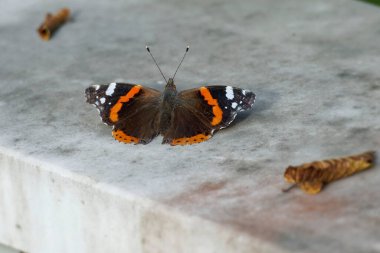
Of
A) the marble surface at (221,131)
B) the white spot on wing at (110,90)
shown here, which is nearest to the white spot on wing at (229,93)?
the marble surface at (221,131)

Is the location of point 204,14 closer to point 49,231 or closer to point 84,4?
point 84,4

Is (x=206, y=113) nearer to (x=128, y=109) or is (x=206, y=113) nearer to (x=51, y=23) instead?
(x=128, y=109)

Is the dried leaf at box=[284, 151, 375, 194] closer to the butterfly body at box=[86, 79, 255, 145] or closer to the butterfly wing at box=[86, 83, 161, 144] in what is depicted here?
the butterfly body at box=[86, 79, 255, 145]

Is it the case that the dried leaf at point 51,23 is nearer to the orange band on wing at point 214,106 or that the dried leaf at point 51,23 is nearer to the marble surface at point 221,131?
the marble surface at point 221,131

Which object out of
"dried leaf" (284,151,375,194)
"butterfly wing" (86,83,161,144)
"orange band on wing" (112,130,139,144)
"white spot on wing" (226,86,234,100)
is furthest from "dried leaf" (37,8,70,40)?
"dried leaf" (284,151,375,194)

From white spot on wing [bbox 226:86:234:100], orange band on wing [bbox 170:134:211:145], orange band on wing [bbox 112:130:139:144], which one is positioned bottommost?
orange band on wing [bbox 112:130:139:144]

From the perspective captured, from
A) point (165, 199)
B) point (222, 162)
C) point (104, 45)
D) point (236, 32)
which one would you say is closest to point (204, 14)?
point (236, 32)

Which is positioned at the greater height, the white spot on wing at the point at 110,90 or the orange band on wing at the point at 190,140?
the white spot on wing at the point at 110,90
